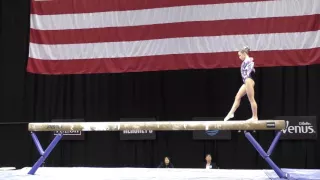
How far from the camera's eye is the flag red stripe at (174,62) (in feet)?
26.8

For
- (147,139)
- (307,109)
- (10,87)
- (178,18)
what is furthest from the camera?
Answer: (10,87)

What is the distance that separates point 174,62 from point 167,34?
60 centimetres

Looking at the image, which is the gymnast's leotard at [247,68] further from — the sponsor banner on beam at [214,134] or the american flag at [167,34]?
the sponsor banner on beam at [214,134]

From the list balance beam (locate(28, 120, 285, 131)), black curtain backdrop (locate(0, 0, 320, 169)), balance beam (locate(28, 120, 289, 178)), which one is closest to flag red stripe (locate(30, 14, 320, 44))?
black curtain backdrop (locate(0, 0, 320, 169))

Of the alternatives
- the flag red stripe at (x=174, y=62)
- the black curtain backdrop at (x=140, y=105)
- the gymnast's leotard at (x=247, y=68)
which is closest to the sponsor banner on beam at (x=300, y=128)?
the black curtain backdrop at (x=140, y=105)

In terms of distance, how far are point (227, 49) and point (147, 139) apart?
Result: 3.51m

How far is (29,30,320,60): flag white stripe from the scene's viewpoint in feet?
26.8

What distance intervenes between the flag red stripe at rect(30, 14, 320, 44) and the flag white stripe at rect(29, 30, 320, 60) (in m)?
0.09

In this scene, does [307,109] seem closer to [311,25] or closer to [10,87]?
Result: [311,25]

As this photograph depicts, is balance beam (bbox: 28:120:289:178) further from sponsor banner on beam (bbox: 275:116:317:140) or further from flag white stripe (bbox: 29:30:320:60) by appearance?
sponsor banner on beam (bbox: 275:116:317:140)

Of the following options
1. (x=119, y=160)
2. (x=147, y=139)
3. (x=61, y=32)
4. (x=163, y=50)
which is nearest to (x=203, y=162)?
(x=147, y=139)

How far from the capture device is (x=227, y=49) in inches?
331

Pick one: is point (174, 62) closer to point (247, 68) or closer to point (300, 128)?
point (247, 68)

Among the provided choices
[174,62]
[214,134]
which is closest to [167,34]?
[174,62]
